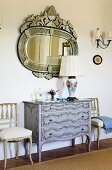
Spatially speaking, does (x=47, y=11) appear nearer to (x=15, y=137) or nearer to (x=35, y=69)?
(x=35, y=69)

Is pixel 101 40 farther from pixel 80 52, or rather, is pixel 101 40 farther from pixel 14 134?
pixel 14 134

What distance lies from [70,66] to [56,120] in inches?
34.7

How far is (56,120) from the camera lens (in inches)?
152

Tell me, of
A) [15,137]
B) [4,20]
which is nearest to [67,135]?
[15,137]

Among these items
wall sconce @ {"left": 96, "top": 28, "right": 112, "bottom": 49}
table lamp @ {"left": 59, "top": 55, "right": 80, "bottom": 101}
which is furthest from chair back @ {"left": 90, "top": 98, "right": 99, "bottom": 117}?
wall sconce @ {"left": 96, "top": 28, "right": 112, "bottom": 49}

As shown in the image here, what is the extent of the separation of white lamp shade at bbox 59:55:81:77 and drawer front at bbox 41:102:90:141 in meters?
0.49

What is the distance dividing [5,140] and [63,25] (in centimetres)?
207

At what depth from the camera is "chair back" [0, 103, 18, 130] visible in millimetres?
3854

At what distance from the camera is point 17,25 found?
399cm

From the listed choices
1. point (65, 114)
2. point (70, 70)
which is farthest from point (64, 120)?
point (70, 70)

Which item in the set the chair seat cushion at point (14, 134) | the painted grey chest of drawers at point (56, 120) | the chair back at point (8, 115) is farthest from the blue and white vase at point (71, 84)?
the chair seat cushion at point (14, 134)

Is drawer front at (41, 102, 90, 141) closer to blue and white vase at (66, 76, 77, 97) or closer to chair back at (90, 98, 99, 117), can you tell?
blue and white vase at (66, 76, 77, 97)

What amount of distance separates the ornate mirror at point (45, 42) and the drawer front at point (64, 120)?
655 mm

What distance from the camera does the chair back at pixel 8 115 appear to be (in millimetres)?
3854
